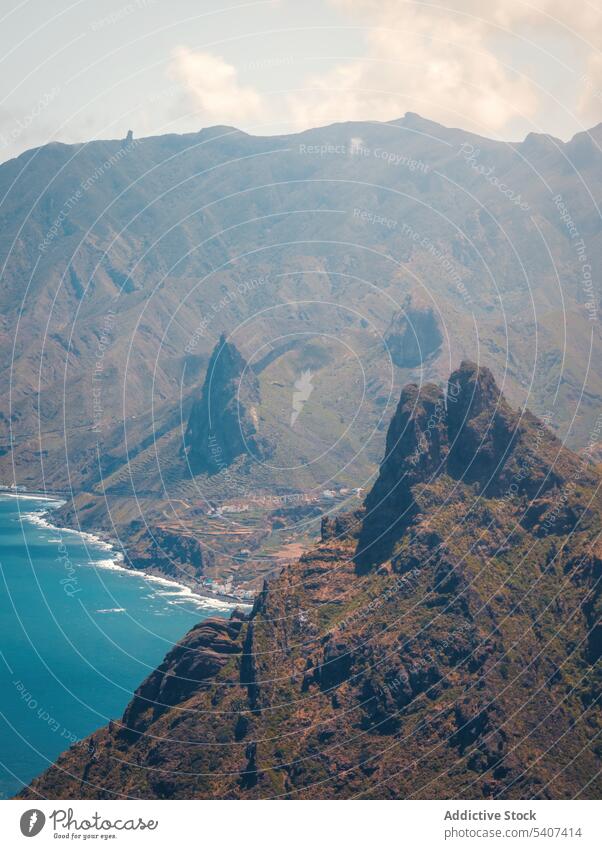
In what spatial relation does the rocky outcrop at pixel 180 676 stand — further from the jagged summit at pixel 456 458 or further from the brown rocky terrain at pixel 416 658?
the jagged summit at pixel 456 458

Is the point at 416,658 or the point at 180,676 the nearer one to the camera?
the point at 416,658

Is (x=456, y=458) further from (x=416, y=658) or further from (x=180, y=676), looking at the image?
(x=180, y=676)

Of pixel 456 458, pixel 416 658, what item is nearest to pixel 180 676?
pixel 416 658

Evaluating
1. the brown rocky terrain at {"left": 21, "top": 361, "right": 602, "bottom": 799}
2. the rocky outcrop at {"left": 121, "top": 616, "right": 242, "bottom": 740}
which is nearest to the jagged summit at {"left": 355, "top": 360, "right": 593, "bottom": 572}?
the brown rocky terrain at {"left": 21, "top": 361, "right": 602, "bottom": 799}

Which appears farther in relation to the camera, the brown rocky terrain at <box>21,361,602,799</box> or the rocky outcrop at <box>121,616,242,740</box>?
the rocky outcrop at <box>121,616,242,740</box>

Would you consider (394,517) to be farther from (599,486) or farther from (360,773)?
(360,773)

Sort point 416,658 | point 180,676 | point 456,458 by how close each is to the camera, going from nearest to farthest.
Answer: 1. point 416,658
2. point 180,676
3. point 456,458

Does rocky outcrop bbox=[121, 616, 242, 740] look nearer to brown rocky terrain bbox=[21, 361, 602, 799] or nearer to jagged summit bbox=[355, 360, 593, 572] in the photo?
brown rocky terrain bbox=[21, 361, 602, 799]

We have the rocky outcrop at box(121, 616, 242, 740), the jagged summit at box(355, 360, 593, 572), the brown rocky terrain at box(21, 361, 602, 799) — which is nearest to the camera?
the brown rocky terrain at box(21, 361, 602, 799)

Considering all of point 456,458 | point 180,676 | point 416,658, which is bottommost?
point 416,658

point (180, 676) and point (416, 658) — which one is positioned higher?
point (180, 676)
